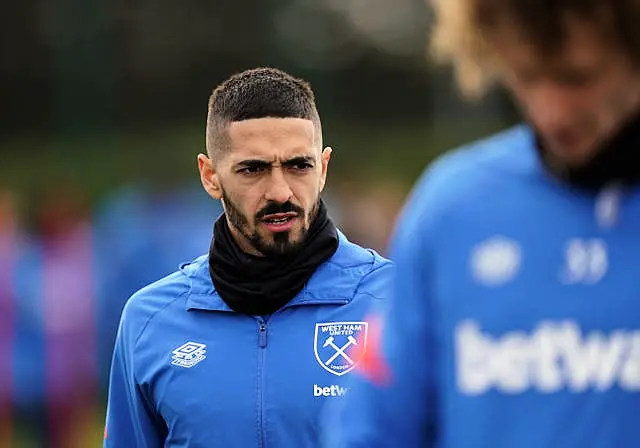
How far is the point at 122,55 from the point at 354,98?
383 cm

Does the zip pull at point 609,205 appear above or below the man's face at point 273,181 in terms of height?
below

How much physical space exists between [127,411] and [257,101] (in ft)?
3.47

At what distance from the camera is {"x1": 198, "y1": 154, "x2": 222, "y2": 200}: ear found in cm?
475

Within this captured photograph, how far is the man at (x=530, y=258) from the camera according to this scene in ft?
6.82

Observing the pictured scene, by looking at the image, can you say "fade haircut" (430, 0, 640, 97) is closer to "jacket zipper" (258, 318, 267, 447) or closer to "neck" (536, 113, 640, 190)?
"neck" (536, 113, 640, 190)

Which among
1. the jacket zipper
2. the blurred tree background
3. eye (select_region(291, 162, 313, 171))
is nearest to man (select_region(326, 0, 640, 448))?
the jacket zipper

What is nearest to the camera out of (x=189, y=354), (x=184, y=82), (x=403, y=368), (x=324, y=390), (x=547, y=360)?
(x=547, y=360)

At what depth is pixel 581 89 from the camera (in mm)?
2074

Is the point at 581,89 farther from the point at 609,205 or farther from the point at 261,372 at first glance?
the point at 261,372

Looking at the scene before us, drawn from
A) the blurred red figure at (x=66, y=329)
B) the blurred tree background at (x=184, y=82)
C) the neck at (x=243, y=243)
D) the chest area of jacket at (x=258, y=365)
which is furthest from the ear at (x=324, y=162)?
the blurred tree background at (x=184, y=82)

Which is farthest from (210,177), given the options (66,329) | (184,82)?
(184,82)

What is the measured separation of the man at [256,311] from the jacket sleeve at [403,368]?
6.14ft

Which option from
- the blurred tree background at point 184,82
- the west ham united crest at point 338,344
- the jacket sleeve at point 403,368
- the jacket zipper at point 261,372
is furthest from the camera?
the blurred tree background at point 184,82

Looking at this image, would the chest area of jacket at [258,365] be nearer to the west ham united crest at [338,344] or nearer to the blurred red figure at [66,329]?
the west ham united crest at [338,344]
